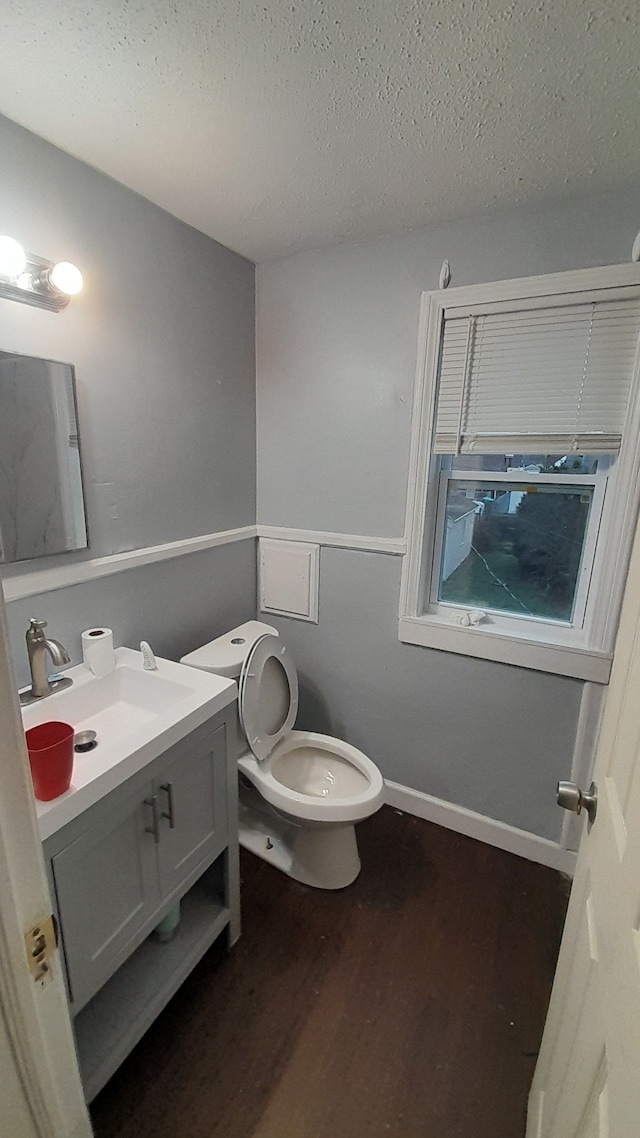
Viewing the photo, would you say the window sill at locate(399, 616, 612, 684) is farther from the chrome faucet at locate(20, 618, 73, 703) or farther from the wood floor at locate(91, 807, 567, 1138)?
the chrome faucet at locate(20, 618, 73, 703)

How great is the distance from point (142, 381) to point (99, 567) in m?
0.61

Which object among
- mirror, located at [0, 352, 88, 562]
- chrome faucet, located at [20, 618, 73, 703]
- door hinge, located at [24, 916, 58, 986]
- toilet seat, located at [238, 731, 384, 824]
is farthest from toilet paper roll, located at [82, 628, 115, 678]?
door hinge, located at [24, 916, 58, 986]

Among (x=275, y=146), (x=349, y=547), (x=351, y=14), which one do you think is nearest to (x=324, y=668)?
(x=349, y=547)

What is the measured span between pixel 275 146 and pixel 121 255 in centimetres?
53

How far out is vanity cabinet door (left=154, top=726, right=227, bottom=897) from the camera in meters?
1.16

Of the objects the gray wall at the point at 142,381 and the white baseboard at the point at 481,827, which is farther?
the white baseboard at the point at 481,827

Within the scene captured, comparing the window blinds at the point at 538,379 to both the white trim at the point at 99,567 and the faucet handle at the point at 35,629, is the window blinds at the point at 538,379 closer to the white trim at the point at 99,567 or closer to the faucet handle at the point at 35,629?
the white trim at the point at 99,567

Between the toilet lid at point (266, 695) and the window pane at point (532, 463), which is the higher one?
the window pane at point (532, 463)

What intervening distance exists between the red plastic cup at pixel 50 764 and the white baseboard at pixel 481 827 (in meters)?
1.46

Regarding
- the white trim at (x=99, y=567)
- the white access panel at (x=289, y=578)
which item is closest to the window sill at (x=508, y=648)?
the white access panel at (x=289, y=578)

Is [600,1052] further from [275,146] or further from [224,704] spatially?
[275,146]

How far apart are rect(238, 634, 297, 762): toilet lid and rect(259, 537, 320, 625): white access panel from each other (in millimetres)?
330

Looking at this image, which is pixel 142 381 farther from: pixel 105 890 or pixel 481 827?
pixel 481 827

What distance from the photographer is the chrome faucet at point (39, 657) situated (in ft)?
3.84
